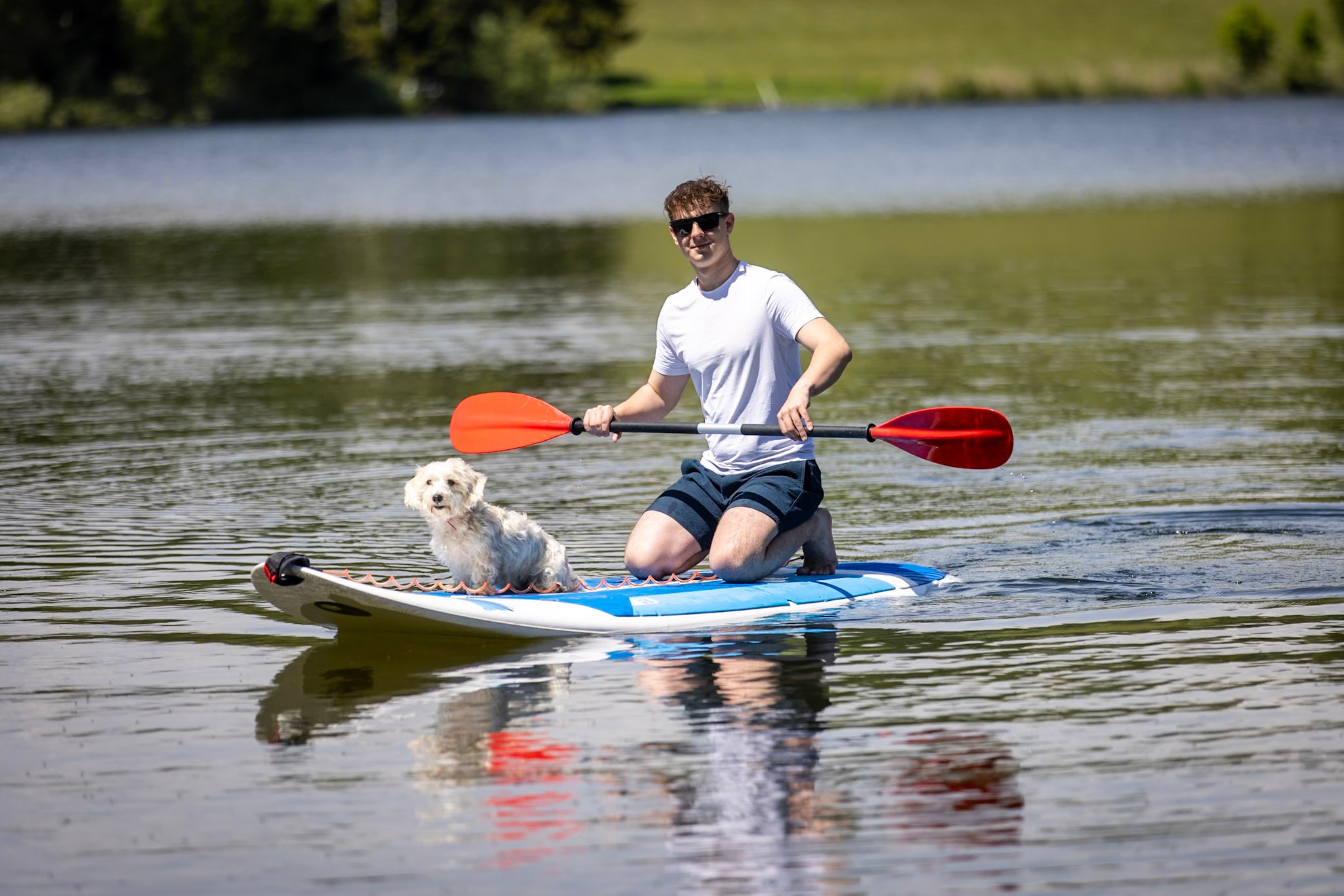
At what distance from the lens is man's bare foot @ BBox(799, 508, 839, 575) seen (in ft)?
26.3

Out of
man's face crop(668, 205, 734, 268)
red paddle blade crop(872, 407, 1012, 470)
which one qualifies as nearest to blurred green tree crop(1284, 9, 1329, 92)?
red paddle blade crop(872, 407, 1012, 470)

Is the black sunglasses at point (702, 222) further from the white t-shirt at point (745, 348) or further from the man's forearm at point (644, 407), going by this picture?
the man's forearm at point (644, 407)

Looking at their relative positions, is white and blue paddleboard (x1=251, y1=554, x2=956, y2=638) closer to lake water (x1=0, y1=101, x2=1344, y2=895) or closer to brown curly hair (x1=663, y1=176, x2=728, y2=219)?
lake water (x1=0, y1=101, x2=1344, y2=895)

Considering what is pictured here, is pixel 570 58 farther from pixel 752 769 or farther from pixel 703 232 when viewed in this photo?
pixel 752 769

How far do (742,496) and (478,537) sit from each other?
112cm

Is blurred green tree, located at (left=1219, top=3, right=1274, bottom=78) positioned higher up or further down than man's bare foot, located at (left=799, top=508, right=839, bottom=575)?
higher up

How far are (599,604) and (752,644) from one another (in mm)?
676

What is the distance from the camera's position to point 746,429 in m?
7.45

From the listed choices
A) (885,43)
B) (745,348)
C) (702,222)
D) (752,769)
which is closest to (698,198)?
(702,222)

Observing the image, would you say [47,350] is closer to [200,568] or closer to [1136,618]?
[200,568]

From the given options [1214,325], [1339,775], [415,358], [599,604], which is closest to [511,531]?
[599,604]

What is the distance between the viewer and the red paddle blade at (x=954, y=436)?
793cm

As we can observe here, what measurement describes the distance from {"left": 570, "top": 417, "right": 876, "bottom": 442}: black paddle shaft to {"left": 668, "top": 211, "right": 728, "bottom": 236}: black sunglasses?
802 millimetres

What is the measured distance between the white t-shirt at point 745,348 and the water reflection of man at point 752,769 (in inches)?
34.0
